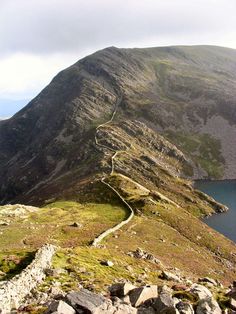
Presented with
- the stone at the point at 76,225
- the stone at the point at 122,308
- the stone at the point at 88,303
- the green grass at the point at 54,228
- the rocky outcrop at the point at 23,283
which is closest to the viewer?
the stone at the point at 88,303

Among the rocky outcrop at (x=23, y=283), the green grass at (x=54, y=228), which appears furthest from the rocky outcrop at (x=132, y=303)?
the green grass at (x=54, y=228)

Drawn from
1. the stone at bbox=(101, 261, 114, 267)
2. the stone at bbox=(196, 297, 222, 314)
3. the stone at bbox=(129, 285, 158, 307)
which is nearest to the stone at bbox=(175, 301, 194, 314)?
the stone at bbox=(196, 297, 222, 314)

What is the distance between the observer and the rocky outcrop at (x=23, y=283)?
2822 cm

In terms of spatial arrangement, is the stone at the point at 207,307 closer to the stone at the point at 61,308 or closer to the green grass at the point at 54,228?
the stone at the point at 61,308

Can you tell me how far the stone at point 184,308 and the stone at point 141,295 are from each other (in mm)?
2061

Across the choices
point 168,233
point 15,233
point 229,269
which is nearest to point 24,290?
point 15,233

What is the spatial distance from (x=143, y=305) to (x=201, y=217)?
120289mm

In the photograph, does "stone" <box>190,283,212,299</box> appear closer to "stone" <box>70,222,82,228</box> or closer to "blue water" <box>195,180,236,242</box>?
"stone" <box>70,222,82,228</box>

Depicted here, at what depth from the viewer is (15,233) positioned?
258 ft

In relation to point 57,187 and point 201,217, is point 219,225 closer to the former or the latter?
point 201,217

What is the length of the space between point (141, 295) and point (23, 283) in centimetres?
828

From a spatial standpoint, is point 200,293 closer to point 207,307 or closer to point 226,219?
point 207,307

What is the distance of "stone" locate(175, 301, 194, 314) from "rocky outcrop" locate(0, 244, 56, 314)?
1051 centimetres

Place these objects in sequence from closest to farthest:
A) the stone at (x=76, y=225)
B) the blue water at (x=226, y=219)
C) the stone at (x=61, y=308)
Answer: the stone at (x=61, y=308)
the stone at (x=76, y=225)
the blue water at (x=226, y=219)
